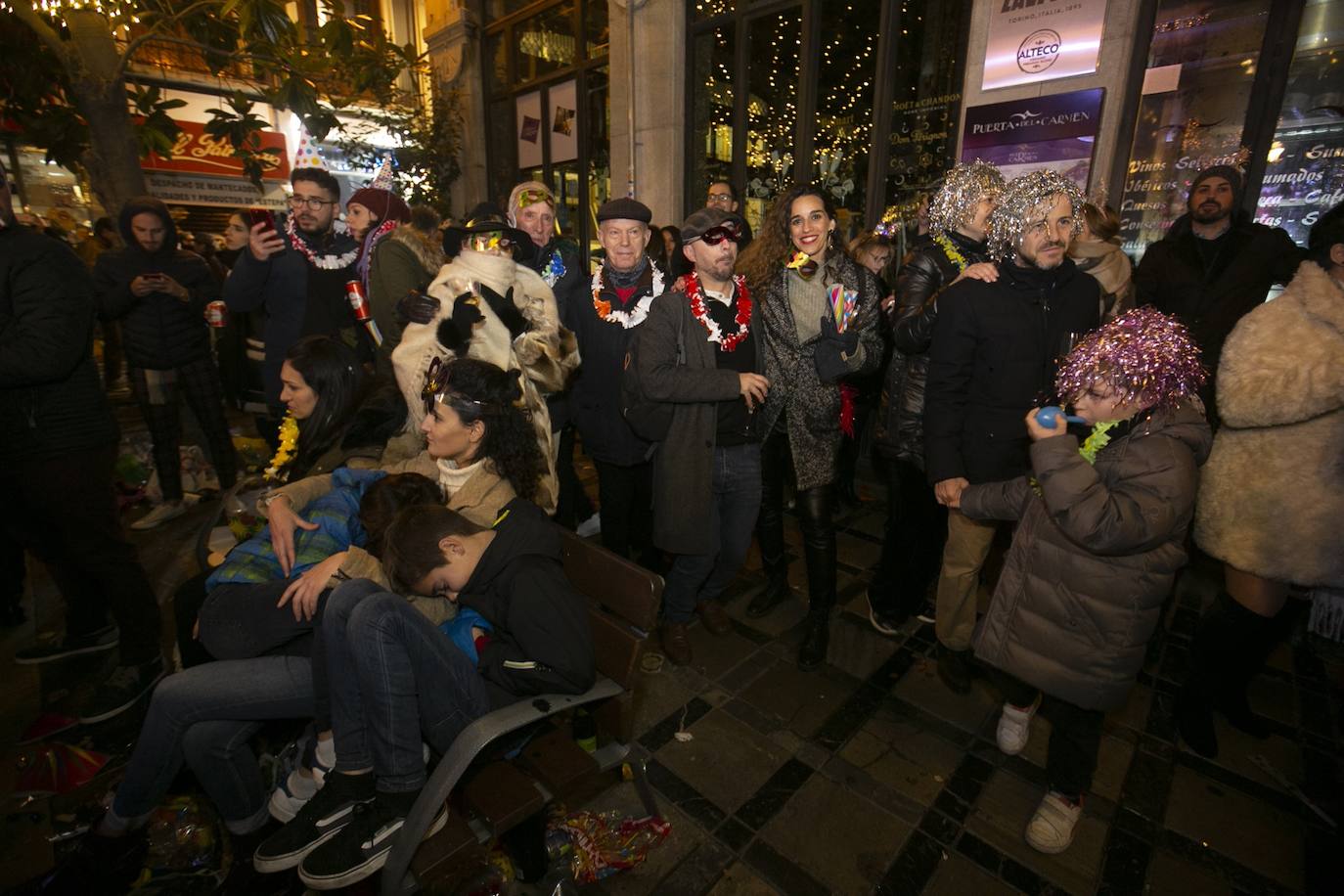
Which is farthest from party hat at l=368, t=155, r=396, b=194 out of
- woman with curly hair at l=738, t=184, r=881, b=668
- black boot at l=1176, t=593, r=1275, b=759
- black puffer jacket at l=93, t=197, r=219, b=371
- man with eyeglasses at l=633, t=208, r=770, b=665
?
black boot at l=1176, t=593, r=1275, b=759

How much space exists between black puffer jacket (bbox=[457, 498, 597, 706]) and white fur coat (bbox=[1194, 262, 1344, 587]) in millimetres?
2754

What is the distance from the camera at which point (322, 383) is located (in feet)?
8.60

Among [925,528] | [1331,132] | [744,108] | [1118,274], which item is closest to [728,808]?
[925,528]

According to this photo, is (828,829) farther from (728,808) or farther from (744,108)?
(744,108)

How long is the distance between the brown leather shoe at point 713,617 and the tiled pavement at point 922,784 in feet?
0.25

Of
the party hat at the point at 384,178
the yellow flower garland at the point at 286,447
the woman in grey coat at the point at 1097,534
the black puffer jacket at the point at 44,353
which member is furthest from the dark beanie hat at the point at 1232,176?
the black puffer jacket at the point at 44,353

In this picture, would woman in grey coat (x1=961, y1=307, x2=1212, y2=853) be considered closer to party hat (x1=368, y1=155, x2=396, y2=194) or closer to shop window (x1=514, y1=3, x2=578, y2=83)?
party hat (x1=368, y1=155, x2=396, y2=194)

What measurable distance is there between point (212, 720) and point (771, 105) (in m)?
7.50

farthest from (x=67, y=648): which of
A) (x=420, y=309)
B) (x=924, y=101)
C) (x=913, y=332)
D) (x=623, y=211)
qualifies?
(x=924, y=101)

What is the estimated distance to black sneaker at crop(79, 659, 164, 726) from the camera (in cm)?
289

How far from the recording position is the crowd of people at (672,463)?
195 centimetres

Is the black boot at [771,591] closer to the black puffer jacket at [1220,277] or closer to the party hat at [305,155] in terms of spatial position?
the black puffer jacket at [1220,277]

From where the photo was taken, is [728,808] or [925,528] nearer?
[728,808]

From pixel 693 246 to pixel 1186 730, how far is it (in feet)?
10.5
